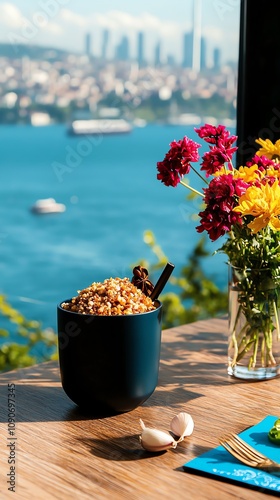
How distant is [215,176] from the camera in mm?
1164

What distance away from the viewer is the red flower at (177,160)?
1145mm

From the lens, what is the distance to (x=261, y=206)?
1043mm

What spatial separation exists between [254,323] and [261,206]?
0.25 meters

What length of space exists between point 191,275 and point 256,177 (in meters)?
2.13

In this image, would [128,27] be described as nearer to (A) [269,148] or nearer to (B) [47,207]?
(B) [47,207]

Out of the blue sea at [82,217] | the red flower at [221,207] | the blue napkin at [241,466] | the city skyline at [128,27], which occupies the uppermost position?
the city skyline at [128,27]

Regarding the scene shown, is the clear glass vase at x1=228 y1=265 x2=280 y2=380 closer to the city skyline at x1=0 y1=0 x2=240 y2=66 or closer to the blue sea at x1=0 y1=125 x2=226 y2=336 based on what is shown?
the city skyline at x1=0 y1=0 x2=240 y2=66

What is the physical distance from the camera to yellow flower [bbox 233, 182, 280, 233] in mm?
1045

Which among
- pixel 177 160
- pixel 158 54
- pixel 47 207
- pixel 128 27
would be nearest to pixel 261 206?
pixel 177 160

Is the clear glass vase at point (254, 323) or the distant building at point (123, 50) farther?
the distant building at point (123, 50)

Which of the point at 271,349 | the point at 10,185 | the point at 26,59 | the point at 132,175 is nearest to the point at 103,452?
the point at 271,349

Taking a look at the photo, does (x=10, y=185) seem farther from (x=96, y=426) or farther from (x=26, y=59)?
(x=96, y=426)

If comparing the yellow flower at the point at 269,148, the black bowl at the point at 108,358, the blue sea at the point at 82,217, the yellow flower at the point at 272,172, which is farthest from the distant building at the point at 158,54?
the black bowl at the point at 108,358

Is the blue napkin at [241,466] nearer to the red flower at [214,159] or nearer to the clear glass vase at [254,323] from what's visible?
the clear glass vase at [254,323]
